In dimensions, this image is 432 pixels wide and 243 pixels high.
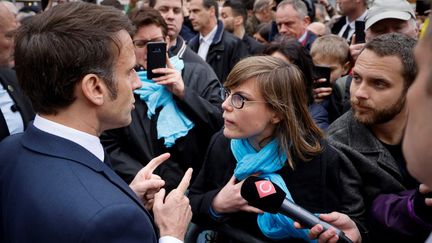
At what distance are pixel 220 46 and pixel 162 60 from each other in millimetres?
3133

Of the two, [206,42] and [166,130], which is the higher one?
[166,130]

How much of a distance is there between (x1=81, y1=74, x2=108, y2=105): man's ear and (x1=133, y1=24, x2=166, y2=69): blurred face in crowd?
176 cm

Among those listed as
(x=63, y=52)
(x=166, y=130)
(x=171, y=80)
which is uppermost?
(x=63, y=52)

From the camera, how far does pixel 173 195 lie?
1812 mm

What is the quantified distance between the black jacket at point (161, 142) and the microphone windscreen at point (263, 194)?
120 cm

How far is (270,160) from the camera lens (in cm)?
208

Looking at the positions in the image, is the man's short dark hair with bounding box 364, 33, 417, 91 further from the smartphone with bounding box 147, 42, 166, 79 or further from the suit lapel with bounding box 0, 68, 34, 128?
the suit lapel with bounding box 0, 68, 34, 128

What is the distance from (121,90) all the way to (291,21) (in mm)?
4141

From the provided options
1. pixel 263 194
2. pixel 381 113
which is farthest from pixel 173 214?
pixel 381 113

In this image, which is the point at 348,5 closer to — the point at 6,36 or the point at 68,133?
the point at 6,36

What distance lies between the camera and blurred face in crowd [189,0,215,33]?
611cm

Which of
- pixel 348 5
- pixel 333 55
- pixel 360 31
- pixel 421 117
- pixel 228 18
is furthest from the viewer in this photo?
pixel 228 18

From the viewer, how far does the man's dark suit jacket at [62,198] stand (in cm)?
131

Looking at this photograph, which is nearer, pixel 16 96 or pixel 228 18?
pixel 16 96
